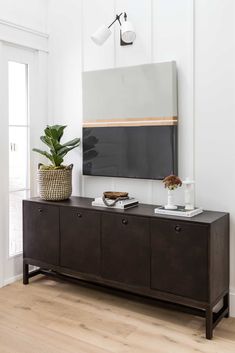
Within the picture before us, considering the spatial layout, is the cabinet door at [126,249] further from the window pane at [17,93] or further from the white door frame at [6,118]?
the window pane at [17,93]

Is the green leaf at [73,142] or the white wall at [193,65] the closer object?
the white wall at [193,65]

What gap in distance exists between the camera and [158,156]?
314 centimetres

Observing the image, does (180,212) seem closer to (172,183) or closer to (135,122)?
(172,183)

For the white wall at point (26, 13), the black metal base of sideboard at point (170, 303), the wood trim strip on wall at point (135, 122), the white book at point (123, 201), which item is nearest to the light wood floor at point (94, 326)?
the black metal base of sideboard at point (170, 303)

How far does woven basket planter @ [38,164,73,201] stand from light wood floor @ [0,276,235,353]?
82cm

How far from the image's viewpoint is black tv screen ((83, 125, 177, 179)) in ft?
10.2

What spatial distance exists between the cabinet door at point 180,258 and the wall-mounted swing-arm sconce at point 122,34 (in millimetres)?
1432

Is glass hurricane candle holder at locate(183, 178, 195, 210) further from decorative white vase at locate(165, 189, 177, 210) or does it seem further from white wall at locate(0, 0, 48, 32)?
white wall at locate(0, 0, 48, 32)

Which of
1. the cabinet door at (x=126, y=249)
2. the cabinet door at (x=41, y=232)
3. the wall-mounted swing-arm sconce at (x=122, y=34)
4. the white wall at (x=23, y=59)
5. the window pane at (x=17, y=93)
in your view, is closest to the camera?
the cabinet door at (x=126, y=249)

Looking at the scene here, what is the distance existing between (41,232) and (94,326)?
3.25 ft

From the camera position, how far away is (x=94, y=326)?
9.07ft

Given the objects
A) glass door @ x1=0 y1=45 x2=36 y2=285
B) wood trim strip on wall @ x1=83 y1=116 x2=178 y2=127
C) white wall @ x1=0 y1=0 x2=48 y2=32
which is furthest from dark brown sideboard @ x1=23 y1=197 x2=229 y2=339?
white wall @ x1=0 y1=0 x2=48 y2=32

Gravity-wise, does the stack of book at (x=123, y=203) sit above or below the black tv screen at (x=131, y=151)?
below

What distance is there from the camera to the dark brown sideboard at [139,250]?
8.52 feet
